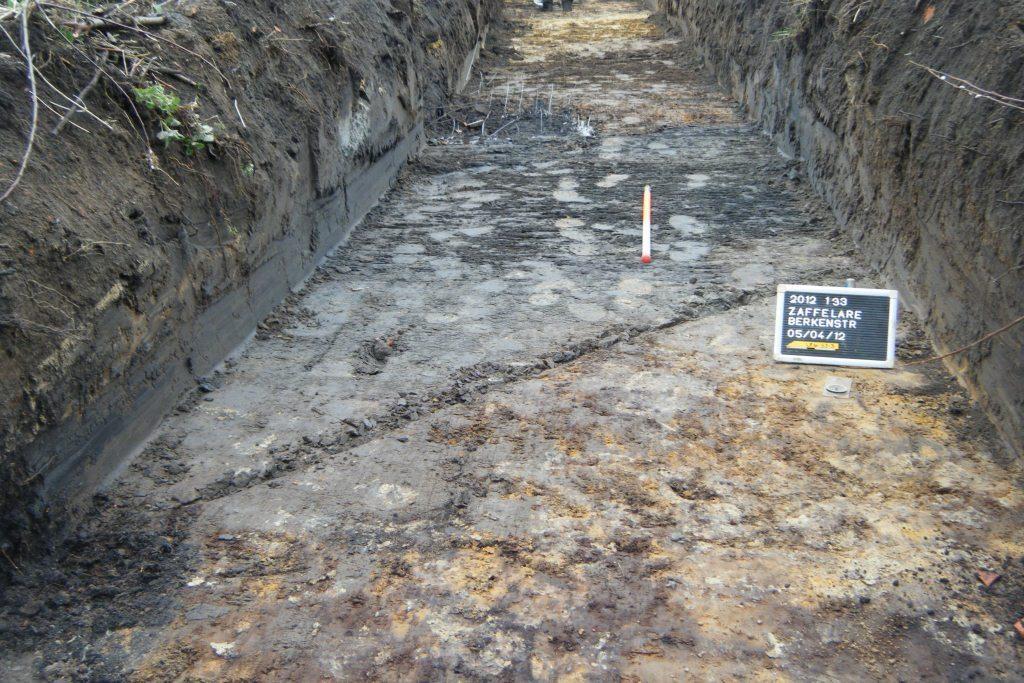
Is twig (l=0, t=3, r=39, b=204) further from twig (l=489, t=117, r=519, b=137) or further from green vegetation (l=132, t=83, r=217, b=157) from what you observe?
twig (l=489, t=117, r=519, b=137)

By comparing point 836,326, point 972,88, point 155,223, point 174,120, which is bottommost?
point 836,326

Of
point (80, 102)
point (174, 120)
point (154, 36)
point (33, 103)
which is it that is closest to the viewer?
point (33, 103)

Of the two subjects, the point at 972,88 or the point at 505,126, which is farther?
the point at 505,126

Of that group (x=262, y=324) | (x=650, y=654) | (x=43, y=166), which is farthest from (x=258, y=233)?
(x=650, y=654)

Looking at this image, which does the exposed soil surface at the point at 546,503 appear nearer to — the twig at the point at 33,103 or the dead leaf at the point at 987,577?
the dead leaf at the point at 987,577

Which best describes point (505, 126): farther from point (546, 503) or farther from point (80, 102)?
point (546, 503)

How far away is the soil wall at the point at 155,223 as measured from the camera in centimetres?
247

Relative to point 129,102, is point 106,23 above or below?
above

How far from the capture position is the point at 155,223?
3.20 meters

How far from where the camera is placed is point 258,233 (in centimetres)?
404

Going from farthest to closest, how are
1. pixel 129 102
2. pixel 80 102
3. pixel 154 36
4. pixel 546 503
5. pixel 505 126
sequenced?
1. pixel 505 126
2. pixel 154 36
3. pixel 129 102
4. pixel 80 102
5. pixel 546 503

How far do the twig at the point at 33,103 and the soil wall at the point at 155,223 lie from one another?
36 millimetres

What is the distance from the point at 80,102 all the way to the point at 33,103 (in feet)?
0.80

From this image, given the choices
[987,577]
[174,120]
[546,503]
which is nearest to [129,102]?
[174,120]
